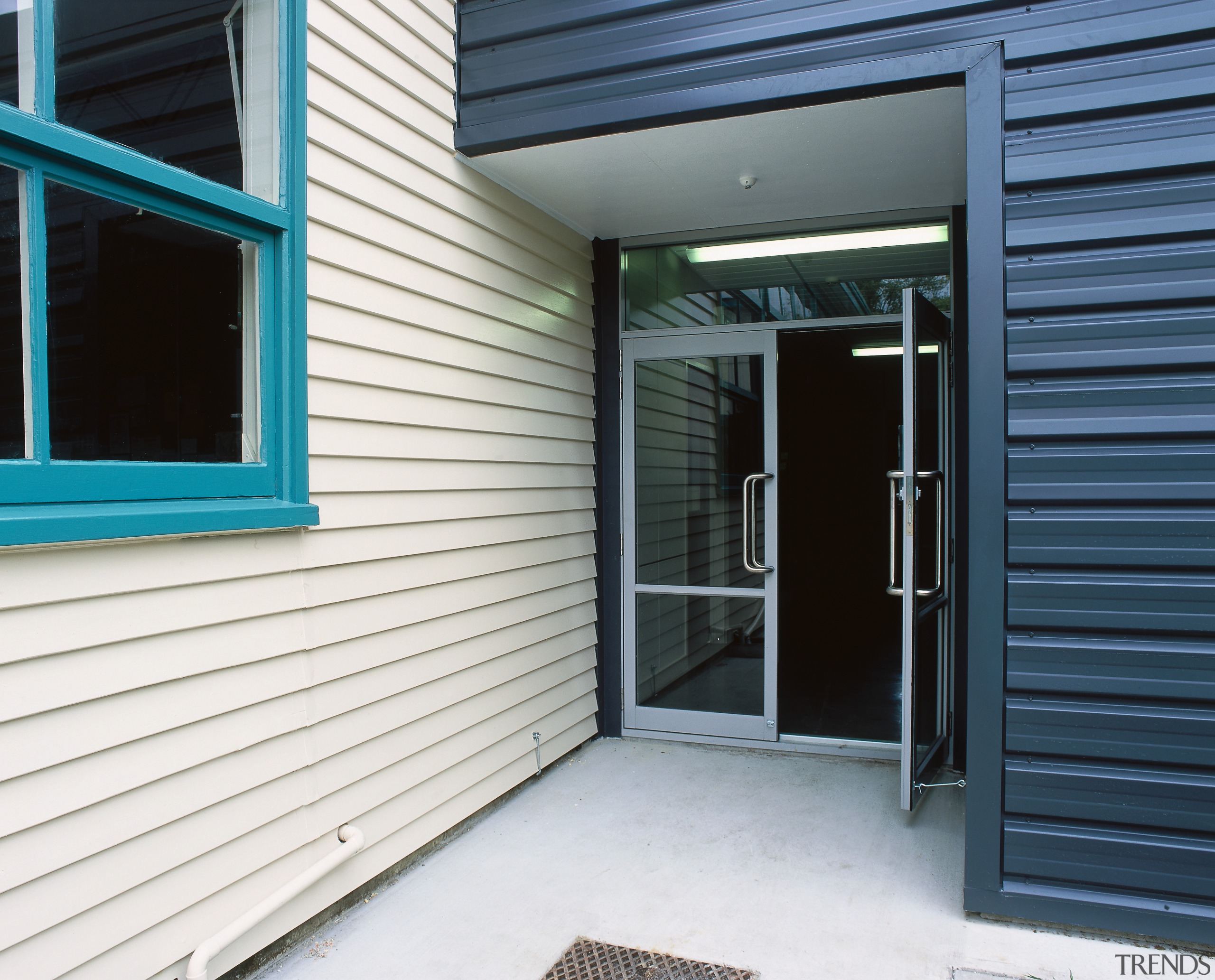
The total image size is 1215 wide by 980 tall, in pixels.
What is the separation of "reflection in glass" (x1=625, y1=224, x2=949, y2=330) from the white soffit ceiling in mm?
159

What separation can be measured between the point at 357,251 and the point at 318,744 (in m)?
1.46

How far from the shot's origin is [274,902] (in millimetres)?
2059

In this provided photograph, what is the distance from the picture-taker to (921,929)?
2297 mm

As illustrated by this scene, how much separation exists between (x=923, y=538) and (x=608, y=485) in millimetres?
1489

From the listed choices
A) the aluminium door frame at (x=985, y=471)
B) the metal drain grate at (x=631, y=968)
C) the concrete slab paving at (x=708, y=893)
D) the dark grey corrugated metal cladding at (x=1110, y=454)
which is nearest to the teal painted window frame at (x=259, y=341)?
the concrete slab paving at (x=708, y=893)

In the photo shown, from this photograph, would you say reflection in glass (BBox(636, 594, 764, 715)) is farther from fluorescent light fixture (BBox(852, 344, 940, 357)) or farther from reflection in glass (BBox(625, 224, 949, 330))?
fluorescent light fixture (BBox(852, 344, 940, 357))

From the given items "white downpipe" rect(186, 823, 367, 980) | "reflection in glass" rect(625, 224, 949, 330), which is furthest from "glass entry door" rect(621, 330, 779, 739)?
"white downpipe" rect(186, 823, 367, 980)

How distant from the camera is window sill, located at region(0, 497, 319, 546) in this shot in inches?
61.0

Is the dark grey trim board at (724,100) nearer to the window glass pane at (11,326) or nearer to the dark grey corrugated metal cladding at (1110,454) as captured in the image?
the dark grey corrugated metal cladding at (1110,454)

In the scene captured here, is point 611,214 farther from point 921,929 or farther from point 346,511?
point 921,929

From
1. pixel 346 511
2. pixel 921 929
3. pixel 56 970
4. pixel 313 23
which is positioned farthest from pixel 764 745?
pixel 313 23

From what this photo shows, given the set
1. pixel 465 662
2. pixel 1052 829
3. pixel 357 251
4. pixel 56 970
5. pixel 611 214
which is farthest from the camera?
pixel 611 214

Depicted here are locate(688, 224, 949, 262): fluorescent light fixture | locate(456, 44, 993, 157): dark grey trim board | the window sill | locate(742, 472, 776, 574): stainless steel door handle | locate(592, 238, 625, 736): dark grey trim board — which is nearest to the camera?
the window sill

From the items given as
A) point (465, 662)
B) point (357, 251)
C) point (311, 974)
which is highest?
point (357, 251)
